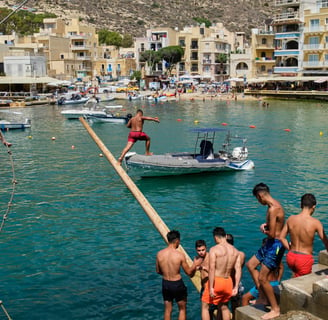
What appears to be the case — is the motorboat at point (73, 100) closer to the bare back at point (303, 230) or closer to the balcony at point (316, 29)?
the balcony at point (316, 29)

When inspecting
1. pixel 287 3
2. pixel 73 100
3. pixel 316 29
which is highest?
pixel 287 3

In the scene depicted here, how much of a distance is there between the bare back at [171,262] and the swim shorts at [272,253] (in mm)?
1324

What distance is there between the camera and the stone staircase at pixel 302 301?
6.82 m

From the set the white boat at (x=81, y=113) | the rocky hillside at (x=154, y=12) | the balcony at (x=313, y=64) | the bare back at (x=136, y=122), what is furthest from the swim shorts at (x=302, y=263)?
the rocky hillside at (x=154, y=12)

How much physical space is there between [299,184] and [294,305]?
54.2 ft

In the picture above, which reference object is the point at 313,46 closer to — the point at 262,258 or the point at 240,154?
the point at 240,154

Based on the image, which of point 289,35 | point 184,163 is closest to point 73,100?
point 289,35

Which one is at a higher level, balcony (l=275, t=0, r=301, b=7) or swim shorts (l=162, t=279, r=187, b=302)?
balcony (l=275, t=0, r=301, b=7)

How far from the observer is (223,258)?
7871mm

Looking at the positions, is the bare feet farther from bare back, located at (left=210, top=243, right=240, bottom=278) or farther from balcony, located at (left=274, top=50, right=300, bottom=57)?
balcony, located at (left=274, top=50, right=300, bottom=57)

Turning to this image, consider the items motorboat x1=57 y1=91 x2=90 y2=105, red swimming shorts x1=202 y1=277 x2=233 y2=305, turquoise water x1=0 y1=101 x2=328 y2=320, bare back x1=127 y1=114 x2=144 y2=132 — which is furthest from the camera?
motorboat x1=57 y1=91 x2=90 y2=105

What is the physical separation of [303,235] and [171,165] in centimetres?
1613

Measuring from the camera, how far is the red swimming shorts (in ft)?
26.1

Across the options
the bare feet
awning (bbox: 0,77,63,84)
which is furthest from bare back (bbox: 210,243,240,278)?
awning (bbox: 0,77,63,84)
